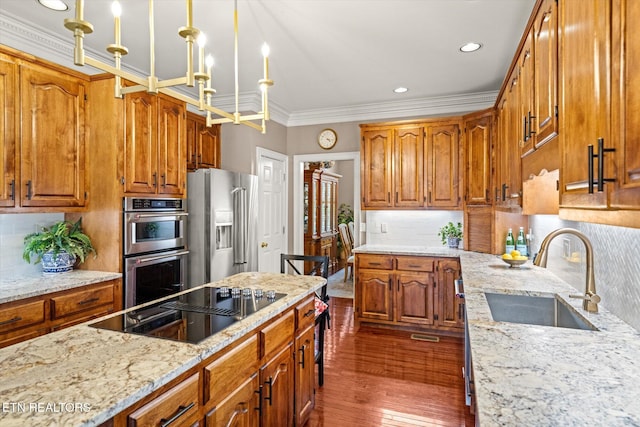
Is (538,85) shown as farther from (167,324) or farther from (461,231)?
(461,231)

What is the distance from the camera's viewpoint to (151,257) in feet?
9.95

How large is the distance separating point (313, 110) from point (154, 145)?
97.7 inches

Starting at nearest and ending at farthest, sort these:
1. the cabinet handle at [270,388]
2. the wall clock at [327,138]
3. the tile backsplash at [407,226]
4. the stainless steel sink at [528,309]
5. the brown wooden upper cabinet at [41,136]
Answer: the cabinet handle at [270,388] → the stainless steel sink at [528,309] → the brown wooden upper cabinet at [41,136] → the tile backsplash at [407,226] → the wall clock at [327,138]

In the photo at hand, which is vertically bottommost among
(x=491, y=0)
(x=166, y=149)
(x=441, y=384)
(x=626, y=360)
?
(x=441, y=384)

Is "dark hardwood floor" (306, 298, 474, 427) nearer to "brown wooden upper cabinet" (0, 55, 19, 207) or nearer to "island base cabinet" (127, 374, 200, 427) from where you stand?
"island base cabinet" (127, 374, 200, 427)

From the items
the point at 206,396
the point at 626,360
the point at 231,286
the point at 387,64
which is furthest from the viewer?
the point at 387,64

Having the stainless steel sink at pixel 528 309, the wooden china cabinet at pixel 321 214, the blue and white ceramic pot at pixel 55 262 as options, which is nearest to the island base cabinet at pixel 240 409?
the stainless steel sink at pixel 528 309

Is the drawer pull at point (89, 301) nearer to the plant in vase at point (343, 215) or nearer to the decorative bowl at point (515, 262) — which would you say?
the decorative bowl at point (515, 262)

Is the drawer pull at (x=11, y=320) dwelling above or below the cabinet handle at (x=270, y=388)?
above

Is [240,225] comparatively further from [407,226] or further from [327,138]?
[407,226]

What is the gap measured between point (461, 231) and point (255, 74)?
118 inches


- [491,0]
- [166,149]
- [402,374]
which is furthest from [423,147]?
[166,149]

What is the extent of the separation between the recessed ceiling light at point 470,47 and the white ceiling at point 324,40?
0.20ft

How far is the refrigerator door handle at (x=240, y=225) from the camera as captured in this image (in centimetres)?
384
